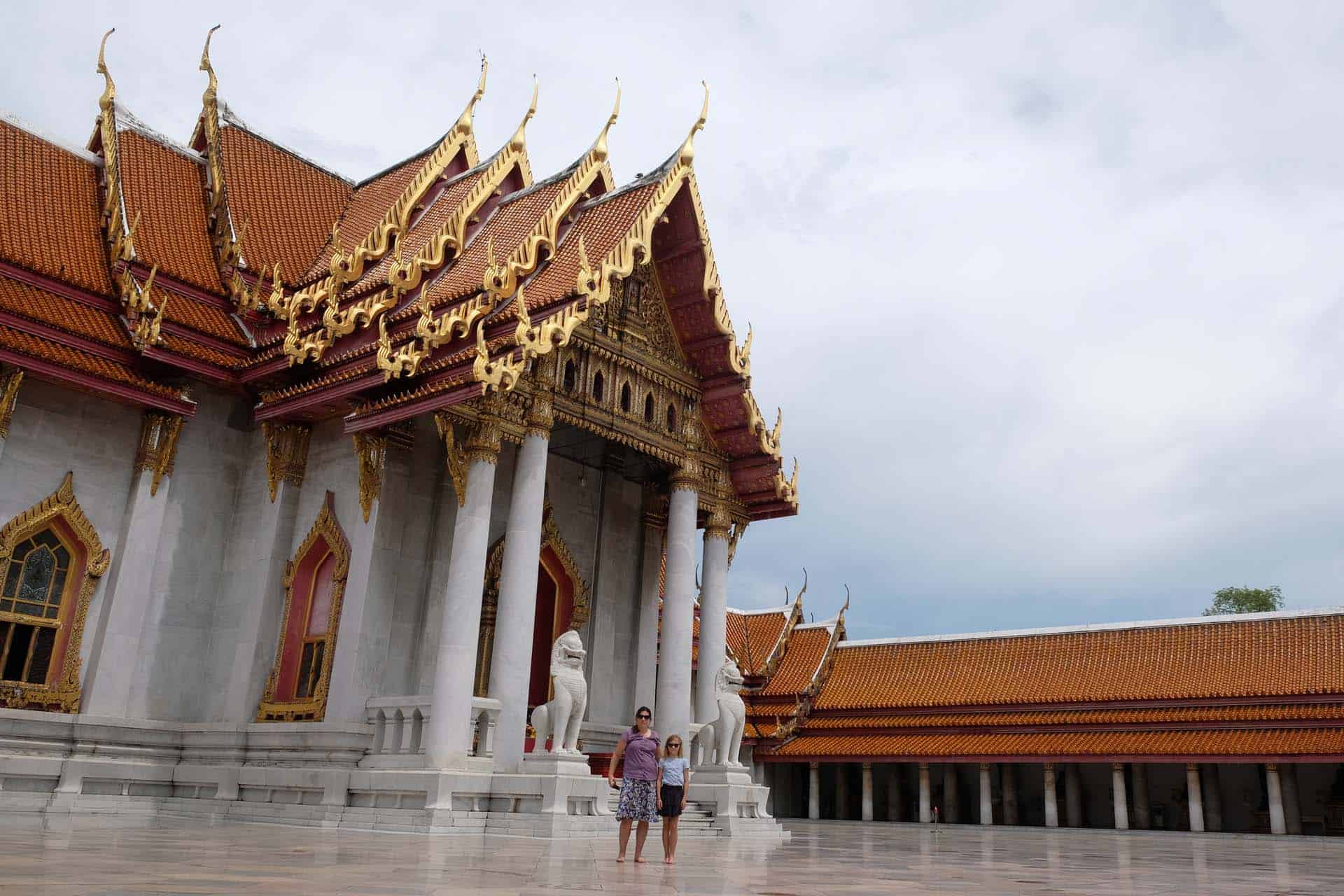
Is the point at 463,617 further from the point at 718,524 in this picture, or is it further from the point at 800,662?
the point at 800,662

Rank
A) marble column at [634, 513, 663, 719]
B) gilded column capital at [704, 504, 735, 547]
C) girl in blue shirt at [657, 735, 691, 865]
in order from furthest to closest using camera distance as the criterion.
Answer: gilded column capital at [704, 504, 735, 547] → marble column at [634, 513, 663, 719] → girl in blue shirt at [657, 735, 691, 865]

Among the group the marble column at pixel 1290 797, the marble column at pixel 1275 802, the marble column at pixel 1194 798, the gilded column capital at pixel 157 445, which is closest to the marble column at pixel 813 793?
the marble column at pixel 1194 798

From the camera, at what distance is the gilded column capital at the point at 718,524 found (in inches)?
677

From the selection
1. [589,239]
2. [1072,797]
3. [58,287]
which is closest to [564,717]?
[589,239]

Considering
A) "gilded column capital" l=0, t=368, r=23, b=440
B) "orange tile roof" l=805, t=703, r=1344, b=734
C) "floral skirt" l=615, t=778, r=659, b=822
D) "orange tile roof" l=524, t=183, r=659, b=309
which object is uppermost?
"orange tile roof" l=524, t=183, r=659, b=309

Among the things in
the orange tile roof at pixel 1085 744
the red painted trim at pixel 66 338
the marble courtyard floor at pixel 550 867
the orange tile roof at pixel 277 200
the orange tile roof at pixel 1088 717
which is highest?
the orange tile roof at pixel 277 200

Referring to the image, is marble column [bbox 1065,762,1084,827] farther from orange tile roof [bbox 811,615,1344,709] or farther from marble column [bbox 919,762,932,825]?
marble column [bbox 919,762,932,825]

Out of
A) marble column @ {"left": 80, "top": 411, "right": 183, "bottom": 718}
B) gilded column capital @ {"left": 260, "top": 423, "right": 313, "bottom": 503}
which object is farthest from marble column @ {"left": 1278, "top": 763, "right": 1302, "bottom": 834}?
marble column @ {"left": 80, "top": 411, "right": 183, "bottom": 718}

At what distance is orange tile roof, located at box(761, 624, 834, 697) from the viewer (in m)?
28.7

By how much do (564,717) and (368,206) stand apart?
1114 cm

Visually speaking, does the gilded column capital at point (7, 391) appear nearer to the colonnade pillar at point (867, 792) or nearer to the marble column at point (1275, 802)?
the colonnade pillar at point (867, 792)

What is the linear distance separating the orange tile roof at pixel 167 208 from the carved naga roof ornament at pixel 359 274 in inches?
63.5

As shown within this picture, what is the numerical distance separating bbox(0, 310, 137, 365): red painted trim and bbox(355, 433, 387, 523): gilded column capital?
11.0 ft

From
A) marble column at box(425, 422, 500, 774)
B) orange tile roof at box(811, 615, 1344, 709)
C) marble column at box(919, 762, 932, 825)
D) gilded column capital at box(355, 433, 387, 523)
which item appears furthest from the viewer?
marble column at box(919, 762, 932, 825)
